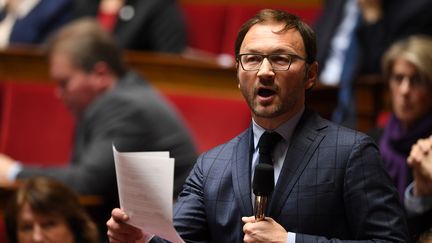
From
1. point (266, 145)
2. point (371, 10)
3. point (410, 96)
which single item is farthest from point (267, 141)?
point (371, 10)

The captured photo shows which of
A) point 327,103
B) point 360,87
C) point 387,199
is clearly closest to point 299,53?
point 387,199

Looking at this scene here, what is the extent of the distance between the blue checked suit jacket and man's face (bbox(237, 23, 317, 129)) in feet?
0.14

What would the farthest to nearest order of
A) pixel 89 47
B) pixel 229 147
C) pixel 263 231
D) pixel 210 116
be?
pixel 210 116 < pixel 89 47 < pixel 229 147 < pixel 263 231

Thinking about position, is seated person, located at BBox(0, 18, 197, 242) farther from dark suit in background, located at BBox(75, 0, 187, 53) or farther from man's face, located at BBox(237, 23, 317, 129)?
man's face, located at BBox(237, 23, 317, 129)

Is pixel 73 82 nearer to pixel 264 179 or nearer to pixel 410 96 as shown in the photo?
pixel 410 96

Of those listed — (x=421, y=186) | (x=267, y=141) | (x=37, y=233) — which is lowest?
(x=37, y=233)

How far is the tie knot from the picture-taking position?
91 cm

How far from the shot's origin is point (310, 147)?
91 centimetres

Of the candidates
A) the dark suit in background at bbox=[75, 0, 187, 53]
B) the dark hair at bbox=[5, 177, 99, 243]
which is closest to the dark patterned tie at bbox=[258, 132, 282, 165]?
the dark hair at bbox=[5, 177, 99, 243]

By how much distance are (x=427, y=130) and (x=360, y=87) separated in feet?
1.86

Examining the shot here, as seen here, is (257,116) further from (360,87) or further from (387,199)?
(360,87)

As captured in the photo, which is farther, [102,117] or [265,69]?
[102,117]

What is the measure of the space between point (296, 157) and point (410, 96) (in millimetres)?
822

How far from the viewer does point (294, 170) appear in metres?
0.90
